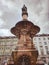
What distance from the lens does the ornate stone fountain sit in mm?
14531

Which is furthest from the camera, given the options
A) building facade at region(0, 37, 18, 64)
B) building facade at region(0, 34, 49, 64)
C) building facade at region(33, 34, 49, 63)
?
building facade at region(33, 34, 49, 63)

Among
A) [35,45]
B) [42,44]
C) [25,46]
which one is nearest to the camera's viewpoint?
[25,46]

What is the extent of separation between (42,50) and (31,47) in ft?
201

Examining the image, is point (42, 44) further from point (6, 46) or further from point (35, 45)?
point (6, 46)

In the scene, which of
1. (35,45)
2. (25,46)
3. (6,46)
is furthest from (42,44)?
(25,46)

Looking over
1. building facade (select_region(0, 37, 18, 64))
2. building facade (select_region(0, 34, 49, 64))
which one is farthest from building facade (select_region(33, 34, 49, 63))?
building facade (select_region(0, 37, 18, 64))

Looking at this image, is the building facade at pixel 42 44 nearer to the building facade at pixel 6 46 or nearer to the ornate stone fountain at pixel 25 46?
the building facade at pixel 6 46

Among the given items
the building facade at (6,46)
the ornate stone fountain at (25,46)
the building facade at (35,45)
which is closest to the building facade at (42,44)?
the building facade at (35,45)

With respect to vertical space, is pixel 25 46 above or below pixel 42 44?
below

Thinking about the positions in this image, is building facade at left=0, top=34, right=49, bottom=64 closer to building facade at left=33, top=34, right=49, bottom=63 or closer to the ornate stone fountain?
building facade at left=33, top=34, right=49, bottom=63

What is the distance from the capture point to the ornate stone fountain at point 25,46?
1453 centimetres

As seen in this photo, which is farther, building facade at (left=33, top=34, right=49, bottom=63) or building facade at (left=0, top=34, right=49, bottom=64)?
building facade at (left=33, top=34, right=49, bottom=63)

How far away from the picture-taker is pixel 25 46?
15023mm

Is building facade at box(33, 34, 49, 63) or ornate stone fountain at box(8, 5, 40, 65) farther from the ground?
building facade at box(33, 34, 49, 63)
